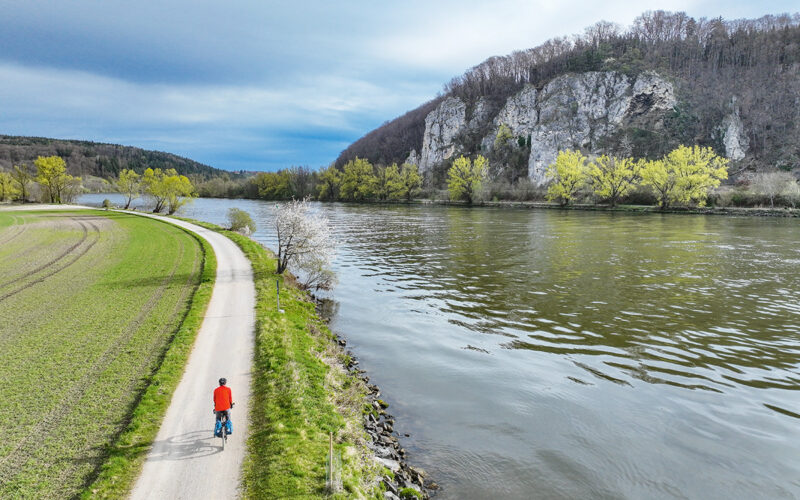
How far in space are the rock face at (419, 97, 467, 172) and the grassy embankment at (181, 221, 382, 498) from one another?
575 feet

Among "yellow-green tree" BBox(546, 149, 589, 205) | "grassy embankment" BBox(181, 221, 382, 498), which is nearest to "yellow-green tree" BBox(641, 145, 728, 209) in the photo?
"yellow-green tree" BBox(546, 149, 589, 205)

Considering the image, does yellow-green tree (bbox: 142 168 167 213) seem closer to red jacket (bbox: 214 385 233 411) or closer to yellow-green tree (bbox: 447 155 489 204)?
yellow-green tree (bbox: 447 155 489 204)

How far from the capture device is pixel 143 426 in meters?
10.6

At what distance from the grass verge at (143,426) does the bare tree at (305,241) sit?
1144cm

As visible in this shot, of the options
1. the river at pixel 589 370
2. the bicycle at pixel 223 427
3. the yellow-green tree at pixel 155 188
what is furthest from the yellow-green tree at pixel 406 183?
the bicycle at pixel 223 427

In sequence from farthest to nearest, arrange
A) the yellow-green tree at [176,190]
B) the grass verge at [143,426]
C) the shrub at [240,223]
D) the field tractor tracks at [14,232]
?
the yellow-green tree at [176,190] < the shrub at [240,223] < the field tractor tracks at [14,232] < the grass verge at [143,426]

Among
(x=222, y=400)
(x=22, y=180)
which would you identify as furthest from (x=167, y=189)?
(x=222, y=400)

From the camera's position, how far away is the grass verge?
8.58m

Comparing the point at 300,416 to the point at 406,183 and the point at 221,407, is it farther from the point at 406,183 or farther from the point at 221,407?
the point at 406,183

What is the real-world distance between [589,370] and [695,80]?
17849 centimetres

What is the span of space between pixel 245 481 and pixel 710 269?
121 feet

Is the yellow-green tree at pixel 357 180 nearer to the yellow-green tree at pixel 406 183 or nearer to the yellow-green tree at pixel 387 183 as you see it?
the yellow-green tree at pixel 387 183

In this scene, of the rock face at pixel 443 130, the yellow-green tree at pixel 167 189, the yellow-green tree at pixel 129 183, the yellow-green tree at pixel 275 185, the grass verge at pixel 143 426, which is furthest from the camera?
the rock face at pixel 443 130

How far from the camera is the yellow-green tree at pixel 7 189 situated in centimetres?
10206
